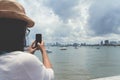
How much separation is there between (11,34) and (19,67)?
0.24m

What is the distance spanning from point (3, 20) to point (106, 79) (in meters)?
8.10

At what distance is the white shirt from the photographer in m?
1.94

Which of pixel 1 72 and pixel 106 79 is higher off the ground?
pixel 1 72

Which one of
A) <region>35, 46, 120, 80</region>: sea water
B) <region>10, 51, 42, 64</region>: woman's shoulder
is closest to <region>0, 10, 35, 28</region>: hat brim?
<region>10, 51, 42, 64</region>: woman's shoulder

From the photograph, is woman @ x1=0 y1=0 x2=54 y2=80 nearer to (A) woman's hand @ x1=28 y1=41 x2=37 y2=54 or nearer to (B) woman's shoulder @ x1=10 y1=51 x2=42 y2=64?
(B) woman's shoulder @ x1=10 y1=51 x2=42 y2=64

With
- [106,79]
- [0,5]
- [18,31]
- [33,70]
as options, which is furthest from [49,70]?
[106,79]

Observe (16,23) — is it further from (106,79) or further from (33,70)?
(106,79)

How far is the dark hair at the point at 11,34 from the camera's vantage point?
6.72 feet

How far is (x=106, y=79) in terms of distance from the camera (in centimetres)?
988

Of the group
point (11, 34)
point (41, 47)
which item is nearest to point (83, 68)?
point (41, 47)

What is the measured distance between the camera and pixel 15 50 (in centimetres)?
205

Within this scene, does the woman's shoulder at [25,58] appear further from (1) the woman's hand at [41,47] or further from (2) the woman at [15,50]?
(1) the woman's hand at [41,47]

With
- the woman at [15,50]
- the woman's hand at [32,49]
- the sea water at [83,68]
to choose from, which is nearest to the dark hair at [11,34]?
the woman at [15,50]

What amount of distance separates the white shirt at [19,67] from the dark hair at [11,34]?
78 mm
